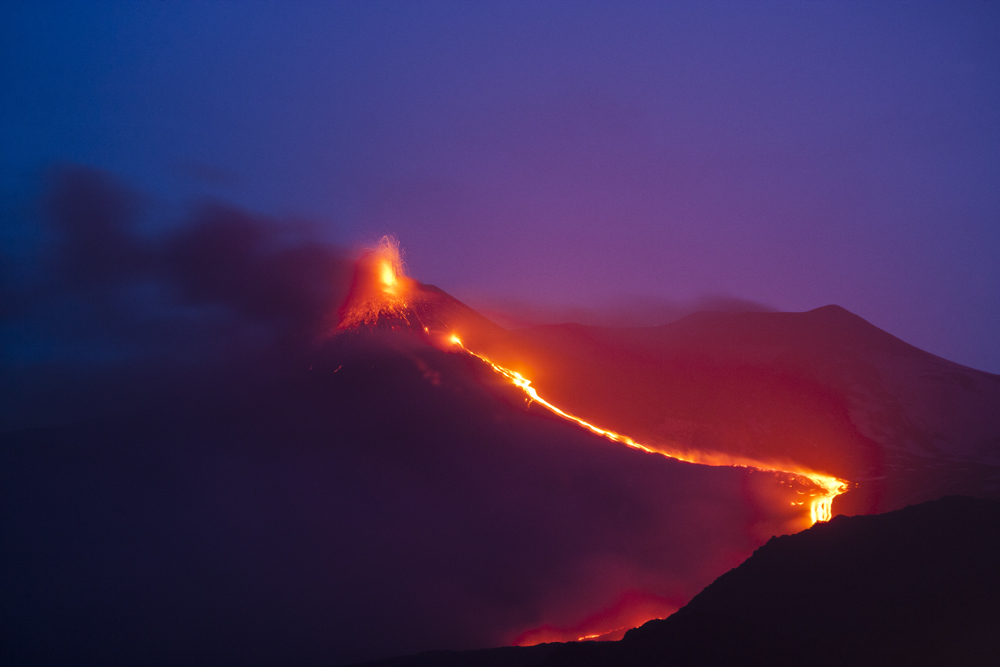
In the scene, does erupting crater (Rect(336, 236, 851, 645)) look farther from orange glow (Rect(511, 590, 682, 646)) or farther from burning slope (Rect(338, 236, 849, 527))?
orange glow (Rect(511, 590, 682, 646))

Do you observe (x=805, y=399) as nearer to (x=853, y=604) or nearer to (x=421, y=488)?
(x=421, y=488)

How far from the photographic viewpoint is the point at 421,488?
82.0 feet

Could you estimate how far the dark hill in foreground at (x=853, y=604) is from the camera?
32.0ft

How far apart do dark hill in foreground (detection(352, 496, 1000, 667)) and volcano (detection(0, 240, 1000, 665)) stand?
22.1ft

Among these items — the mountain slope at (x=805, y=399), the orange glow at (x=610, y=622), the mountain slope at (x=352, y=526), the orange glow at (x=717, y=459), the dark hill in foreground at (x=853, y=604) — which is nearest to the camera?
the dark hill in foreground at (x=853, y=604)

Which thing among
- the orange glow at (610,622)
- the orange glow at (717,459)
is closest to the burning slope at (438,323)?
the orange glow at (717,459)

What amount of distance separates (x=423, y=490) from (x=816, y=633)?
1668 centimetres

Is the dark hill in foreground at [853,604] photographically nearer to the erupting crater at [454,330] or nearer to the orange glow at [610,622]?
the orange glow at [610,622]

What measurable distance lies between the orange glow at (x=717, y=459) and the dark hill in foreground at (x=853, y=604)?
9.53m

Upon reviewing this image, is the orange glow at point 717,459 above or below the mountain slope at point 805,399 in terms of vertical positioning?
below

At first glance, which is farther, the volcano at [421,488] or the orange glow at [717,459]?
the orange glow at [717,459]

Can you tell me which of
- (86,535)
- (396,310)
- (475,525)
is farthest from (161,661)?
(396,310)

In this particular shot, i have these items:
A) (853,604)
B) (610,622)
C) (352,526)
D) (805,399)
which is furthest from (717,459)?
(853,604)

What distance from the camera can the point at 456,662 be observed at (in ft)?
46.0
